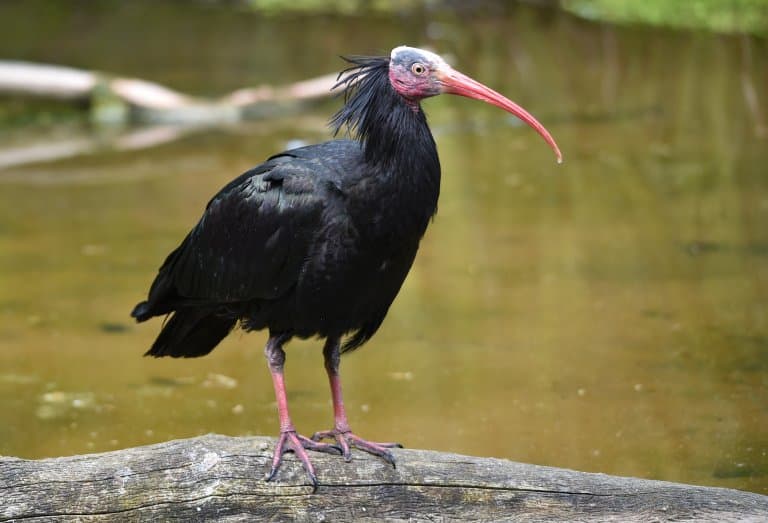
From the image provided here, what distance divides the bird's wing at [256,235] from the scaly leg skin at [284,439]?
0.71 ft

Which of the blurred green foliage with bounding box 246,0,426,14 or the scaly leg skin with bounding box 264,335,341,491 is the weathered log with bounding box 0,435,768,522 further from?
the blurred green foliage with bounding box 246,0,426,14

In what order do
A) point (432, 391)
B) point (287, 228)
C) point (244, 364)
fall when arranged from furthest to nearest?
point (244, 364), point (432, 391), point (287, 228)

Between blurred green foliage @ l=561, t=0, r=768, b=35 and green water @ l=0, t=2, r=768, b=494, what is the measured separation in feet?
6.57

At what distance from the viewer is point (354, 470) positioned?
3.90m

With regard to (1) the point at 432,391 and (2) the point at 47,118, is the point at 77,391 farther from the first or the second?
(2) the point at 47,118

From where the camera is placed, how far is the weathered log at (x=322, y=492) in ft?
12.0

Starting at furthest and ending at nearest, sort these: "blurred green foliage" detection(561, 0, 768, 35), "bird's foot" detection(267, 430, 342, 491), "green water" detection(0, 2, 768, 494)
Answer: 1. "blurred green foliage" detection(561, 0, 768, 35)
2. "green water" detection(0, 2, 768, 494)
3. "bird's foot" detection(267, 430, 342, 491)

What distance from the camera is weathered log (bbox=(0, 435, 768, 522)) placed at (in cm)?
365

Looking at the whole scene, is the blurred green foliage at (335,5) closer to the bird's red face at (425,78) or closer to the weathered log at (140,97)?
the weathered log at (140,97)

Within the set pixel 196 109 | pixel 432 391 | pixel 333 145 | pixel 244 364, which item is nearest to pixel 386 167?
pixel 333 145

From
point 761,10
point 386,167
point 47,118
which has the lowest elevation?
point 386,167

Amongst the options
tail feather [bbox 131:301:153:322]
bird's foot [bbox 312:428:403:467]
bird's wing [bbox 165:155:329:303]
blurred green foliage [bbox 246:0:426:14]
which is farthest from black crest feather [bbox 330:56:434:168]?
blurred green foliage [bbox 246:0:426:14]

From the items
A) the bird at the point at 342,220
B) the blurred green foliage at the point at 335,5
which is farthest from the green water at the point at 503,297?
the blurred green foliage at the point at 335,5

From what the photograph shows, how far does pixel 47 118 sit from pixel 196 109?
1.64m
